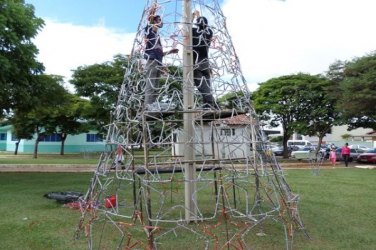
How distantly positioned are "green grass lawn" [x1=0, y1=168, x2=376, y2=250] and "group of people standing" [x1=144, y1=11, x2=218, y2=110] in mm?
2155

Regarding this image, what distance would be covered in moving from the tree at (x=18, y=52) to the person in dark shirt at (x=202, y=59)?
6888 millimetres

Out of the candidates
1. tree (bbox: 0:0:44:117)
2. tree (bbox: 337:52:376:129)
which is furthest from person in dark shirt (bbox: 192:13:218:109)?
tree (bbox: 337:52:376:129)

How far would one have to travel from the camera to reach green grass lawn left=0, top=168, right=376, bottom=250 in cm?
614

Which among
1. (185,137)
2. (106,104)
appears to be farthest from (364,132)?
(185,137)

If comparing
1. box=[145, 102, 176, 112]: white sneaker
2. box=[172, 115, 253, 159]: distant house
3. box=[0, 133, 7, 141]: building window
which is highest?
box=[0, 133, 7, 141]: building window

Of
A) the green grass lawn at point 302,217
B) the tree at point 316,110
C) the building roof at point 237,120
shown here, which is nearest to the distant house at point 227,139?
the building roof at point 237,120

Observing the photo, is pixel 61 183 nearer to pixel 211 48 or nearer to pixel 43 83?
pixel 43 83

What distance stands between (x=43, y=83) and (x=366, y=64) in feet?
55.6

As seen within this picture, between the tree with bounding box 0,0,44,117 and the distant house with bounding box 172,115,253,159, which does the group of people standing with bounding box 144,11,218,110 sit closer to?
the distant house with bounding box 172,115,253,159

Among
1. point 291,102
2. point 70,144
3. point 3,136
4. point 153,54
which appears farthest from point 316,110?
point 3,136

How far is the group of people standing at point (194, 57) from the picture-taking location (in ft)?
20.6

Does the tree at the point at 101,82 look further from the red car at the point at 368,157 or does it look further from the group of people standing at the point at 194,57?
the group of people standing at the point at 194,57

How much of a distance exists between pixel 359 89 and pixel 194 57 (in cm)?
1798

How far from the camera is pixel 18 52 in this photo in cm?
1277
